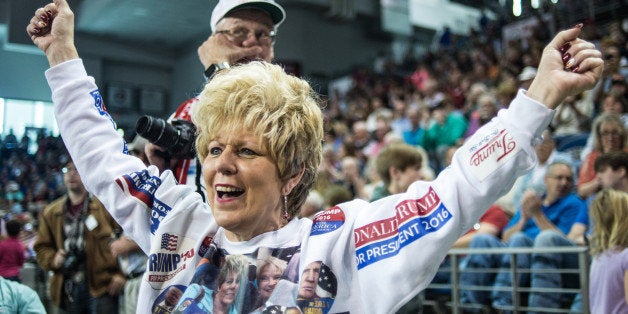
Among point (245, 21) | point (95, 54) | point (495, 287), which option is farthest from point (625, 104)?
point (95, 54)

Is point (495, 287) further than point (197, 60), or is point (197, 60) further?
point (495, 287)

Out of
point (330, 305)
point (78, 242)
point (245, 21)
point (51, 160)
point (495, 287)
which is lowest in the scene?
point (495, 287)

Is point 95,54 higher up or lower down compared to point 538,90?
higher up

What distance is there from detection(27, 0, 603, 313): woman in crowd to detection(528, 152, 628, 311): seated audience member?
2358mm

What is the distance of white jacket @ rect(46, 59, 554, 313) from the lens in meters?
0.96

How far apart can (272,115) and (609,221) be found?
86.6 inches

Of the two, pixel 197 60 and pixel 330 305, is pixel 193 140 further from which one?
pixel 330 305

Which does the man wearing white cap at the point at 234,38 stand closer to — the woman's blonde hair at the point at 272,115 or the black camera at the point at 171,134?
the black camera at the point at 171,134

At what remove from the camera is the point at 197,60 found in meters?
1.90

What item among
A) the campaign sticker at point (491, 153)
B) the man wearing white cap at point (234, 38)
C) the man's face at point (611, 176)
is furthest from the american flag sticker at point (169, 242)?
the man's face at point (611, 176)

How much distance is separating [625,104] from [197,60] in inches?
159

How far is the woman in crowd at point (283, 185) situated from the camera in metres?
0.97

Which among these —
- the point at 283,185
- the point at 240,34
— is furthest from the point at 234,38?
the point at 283,185

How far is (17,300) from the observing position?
216cm
